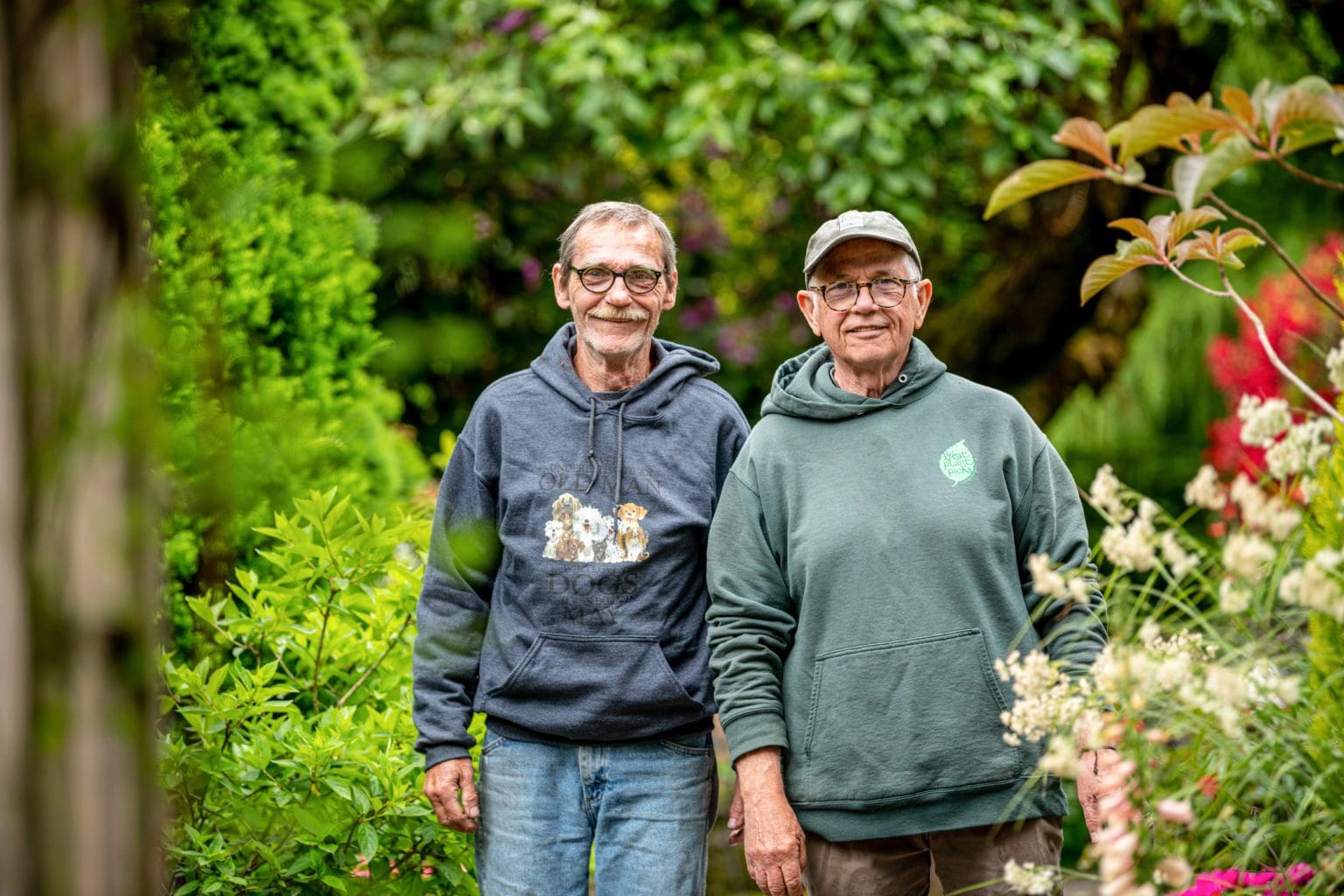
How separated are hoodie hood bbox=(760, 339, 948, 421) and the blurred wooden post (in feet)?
6.06

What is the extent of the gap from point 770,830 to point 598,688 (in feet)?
1.33

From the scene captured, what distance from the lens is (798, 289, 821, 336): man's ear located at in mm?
2557

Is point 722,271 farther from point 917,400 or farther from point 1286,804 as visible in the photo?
point 1286,804

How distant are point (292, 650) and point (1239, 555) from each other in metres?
2.17

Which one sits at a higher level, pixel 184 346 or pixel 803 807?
pixel 184 346

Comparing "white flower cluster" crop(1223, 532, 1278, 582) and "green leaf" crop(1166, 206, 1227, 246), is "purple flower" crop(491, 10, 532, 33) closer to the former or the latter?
"green leaf" crop(1166, 206, 1227, 246)

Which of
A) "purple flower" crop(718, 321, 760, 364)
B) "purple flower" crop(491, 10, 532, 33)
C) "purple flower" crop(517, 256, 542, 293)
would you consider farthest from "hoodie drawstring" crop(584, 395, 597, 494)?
"purple flower" crop(718, 321, 760, 364)

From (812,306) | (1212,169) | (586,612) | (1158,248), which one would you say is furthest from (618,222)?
(1212,169)

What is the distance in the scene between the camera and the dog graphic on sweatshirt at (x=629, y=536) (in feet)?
8.20

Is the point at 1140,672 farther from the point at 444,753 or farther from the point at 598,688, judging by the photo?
the point at 444,753

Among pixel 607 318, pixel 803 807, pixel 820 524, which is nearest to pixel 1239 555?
pixel 820 524

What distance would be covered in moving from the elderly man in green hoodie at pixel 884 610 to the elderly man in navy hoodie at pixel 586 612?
0.43 ft

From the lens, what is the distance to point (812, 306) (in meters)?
2.59

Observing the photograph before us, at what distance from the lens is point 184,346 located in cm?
85
